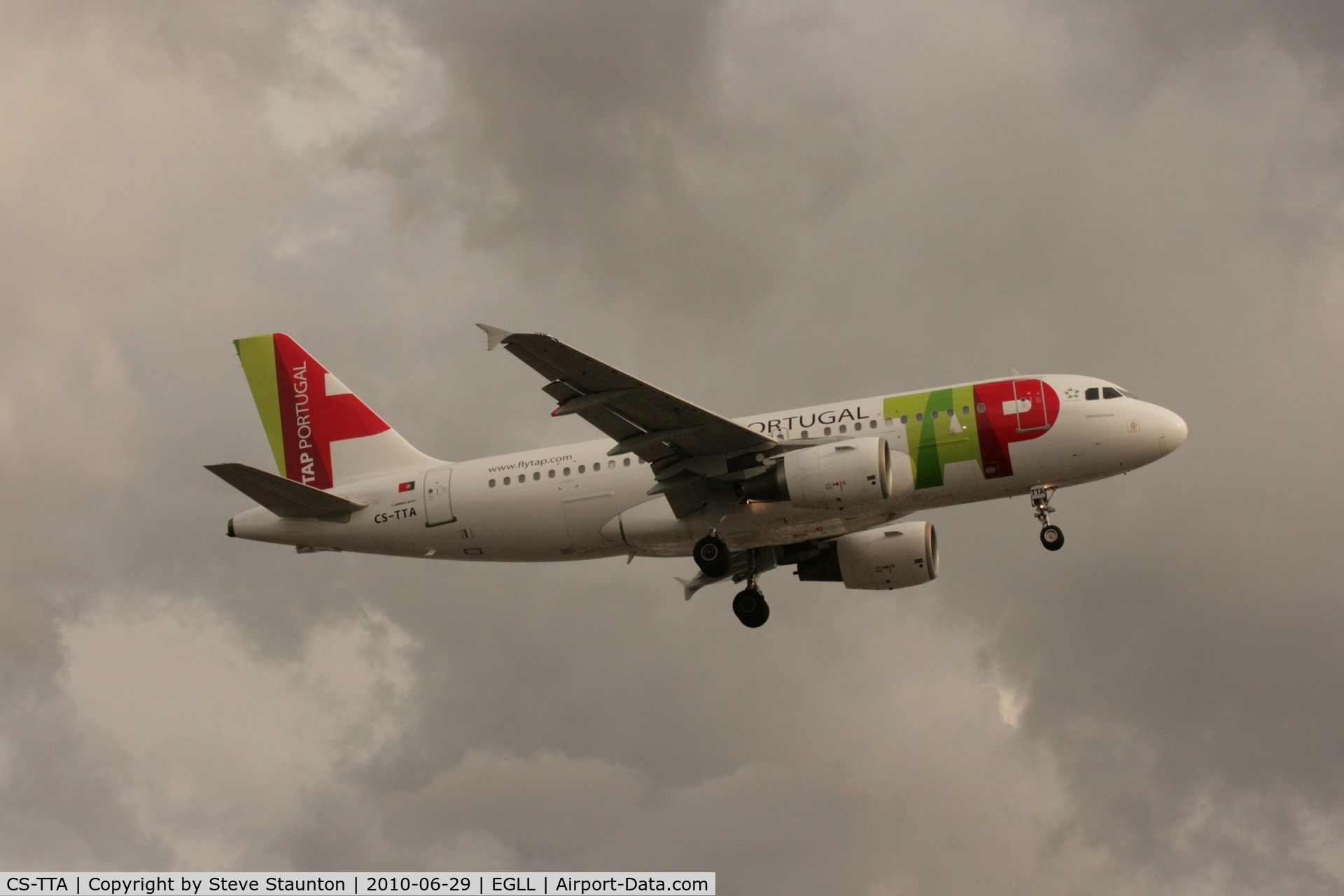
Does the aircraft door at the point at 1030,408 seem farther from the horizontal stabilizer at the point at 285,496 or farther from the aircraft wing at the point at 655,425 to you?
the horizontal stabilizer at the point at 285,496

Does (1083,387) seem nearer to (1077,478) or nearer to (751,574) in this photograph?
(1077,478)

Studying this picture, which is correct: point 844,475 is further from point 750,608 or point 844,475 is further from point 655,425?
point 750,608

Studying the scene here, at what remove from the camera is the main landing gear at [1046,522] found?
3647 centimetres

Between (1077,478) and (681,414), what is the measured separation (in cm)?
1038

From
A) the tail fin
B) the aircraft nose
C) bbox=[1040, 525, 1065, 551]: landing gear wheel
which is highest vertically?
the tail fin

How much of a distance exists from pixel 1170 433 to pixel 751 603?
42.0 ft

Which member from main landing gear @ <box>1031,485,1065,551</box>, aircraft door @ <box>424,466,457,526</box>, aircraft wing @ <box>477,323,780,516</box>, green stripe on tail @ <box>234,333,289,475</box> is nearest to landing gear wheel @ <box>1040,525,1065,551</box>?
main landing gear @ <box>1031,485,1065,551</box>

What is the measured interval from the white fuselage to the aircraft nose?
37 mm

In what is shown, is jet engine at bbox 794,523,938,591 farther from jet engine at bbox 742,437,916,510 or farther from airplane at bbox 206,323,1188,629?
jet engine at bbox 742,437,916,510

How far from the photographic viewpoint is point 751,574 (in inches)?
Result: 1654

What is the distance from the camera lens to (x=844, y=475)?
34.4 m

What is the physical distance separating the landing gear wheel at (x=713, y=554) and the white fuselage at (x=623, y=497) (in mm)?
356

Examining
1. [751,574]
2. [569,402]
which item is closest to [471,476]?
[569,402]

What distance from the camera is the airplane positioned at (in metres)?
34.8
